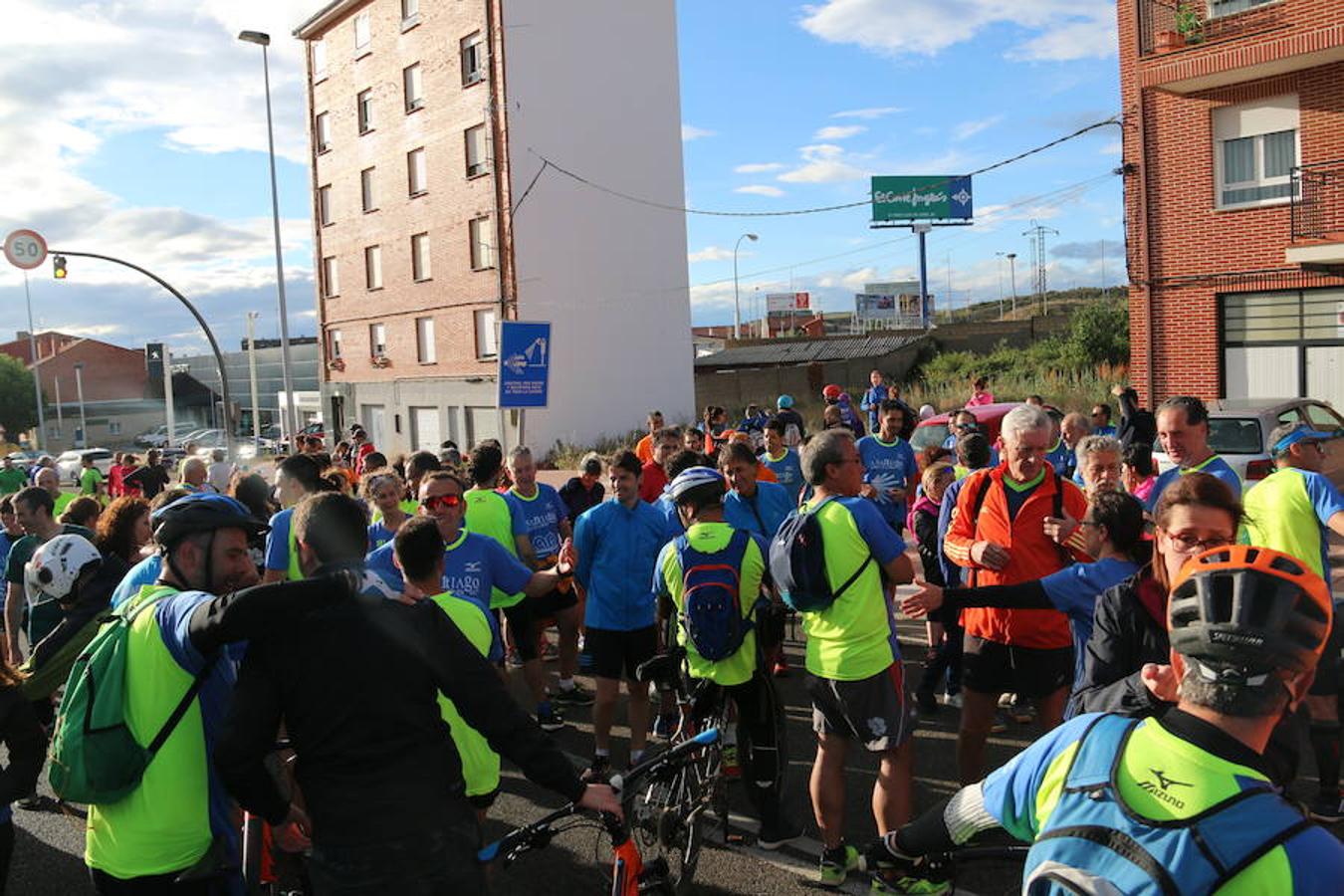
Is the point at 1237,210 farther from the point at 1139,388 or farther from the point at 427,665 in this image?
the point at 427,665

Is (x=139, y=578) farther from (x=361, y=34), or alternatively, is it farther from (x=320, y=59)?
(x=320, y=59)

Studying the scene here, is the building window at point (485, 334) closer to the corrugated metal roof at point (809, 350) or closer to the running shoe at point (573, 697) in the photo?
the corrugated metal roof at point (809, 350)

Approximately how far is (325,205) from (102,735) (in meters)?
37.3

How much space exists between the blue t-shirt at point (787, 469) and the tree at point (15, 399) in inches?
2973

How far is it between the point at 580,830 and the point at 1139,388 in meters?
17.6

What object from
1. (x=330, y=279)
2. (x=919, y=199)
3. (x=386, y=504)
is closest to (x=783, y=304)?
(x=919, y=199)

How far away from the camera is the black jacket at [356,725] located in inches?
104

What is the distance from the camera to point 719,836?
200 inches

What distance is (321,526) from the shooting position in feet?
9.86

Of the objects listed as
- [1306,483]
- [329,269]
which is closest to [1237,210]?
[1306,483]

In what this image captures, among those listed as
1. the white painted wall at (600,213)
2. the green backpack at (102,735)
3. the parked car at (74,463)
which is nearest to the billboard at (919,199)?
the white painted wall at (600,213)

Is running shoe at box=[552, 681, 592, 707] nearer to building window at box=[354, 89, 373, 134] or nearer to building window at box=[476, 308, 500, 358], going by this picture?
building window at box=[476, 308, 500, 358]

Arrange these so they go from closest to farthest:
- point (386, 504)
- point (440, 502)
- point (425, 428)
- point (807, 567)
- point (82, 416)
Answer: point (807, 567), point (440, 502), point (386, 504), point (425, 428), point (82, 416)

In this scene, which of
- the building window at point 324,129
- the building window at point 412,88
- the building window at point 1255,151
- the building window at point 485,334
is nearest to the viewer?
the building window at point 1255,151
